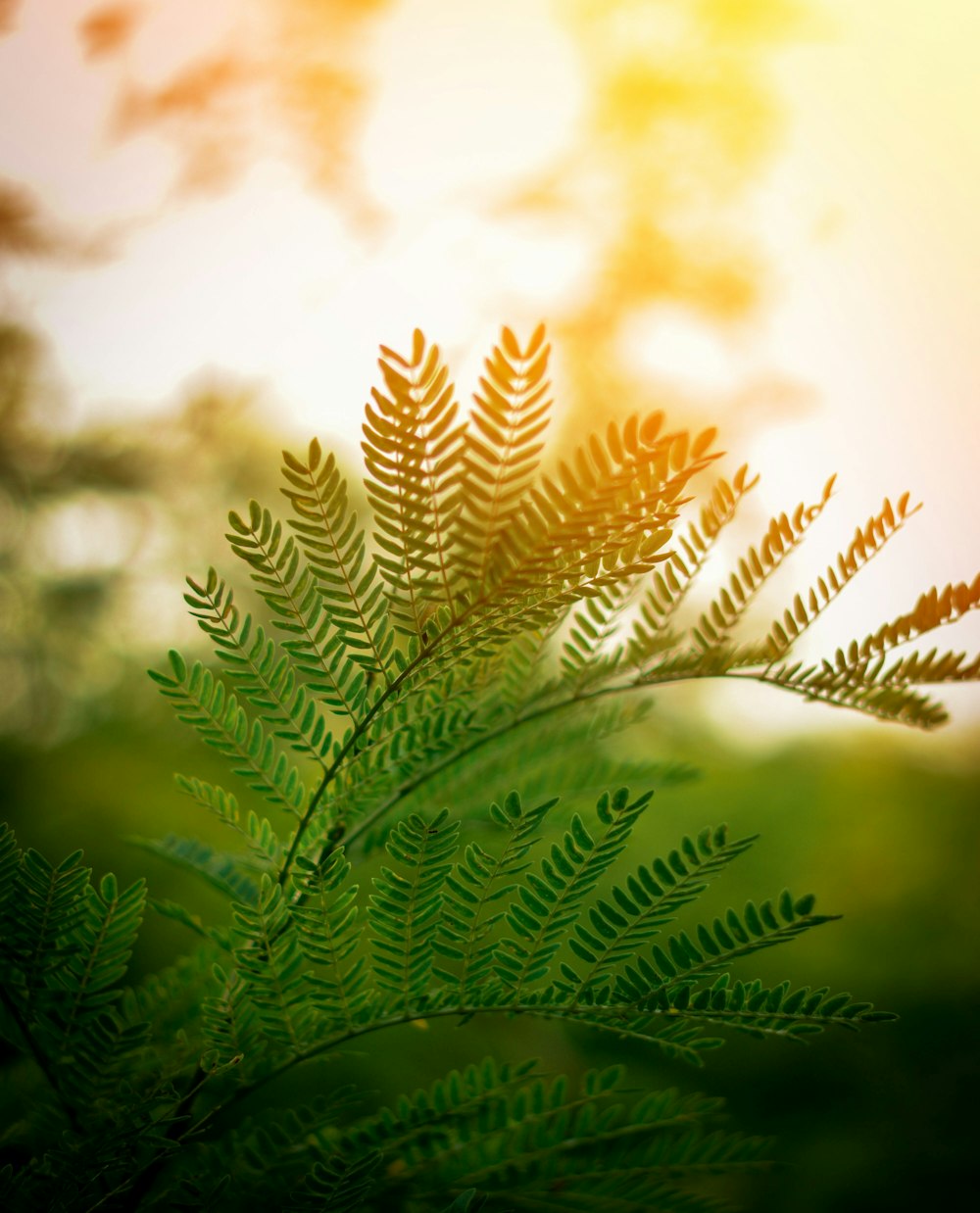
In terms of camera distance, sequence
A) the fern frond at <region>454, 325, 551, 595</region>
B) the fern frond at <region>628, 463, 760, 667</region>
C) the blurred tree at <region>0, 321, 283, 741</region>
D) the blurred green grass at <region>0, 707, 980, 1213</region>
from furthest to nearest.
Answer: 1. the blurred tree at <region>0, 321, 283, 741</region>
2. the blurred green grass at <region>0, 707, 980, 1213</region>
3. the fern frond at <region>628, 463, 760, 667</region>
4. the fern frond at <region>454, 325, 551, 595</region>

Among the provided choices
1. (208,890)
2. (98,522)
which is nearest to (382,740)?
(208,890)

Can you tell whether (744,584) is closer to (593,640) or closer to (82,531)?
(593,640)

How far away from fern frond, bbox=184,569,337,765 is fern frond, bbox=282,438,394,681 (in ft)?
0.07

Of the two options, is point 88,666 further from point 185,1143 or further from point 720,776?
point 185,1143

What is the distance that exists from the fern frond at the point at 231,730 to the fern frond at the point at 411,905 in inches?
1.6

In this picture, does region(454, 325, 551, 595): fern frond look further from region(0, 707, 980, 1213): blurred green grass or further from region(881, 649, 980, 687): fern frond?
region(0, 707, 980, 1213): blurred green grass

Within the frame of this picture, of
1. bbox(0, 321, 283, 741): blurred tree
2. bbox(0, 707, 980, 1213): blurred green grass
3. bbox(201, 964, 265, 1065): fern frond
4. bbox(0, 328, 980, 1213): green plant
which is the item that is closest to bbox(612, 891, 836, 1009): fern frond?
bbox(0, 328, 980, 1213): green plant

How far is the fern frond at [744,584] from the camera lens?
0.90ft

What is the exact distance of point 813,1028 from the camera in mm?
235

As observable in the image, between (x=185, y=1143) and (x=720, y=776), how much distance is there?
1139 millimetres

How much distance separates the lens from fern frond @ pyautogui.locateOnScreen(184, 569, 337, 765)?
233 mm

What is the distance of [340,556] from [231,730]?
0.08 m

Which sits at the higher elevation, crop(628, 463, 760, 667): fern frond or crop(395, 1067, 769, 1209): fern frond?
crop(628, 463, 760, 667): fern frond

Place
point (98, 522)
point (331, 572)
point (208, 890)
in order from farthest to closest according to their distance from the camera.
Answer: point (98, 522), point (208, 890), point (331, 572)
